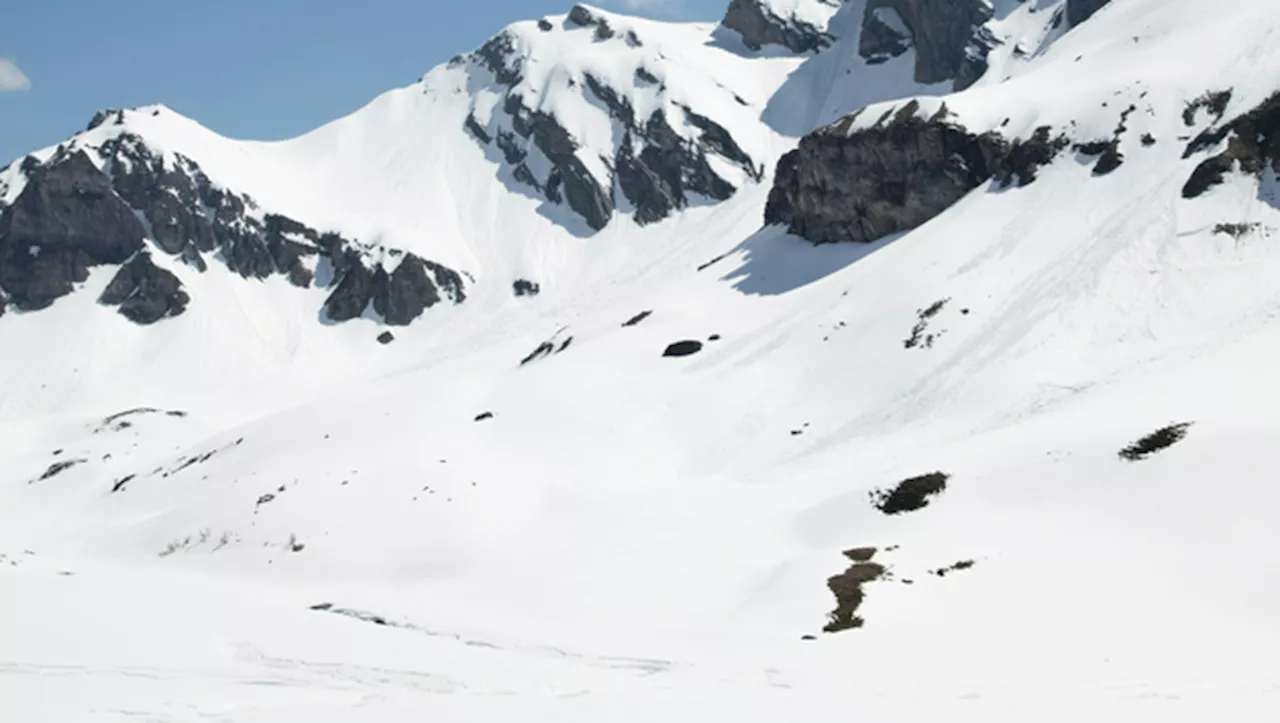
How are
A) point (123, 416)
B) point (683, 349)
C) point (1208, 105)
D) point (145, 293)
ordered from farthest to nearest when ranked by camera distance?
point (145, 293) < point (123, 416) < point (683, 349) < point (1208, 105)

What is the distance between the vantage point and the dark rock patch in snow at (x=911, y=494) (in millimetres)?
34188

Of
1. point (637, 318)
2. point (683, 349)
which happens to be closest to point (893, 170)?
point (637, 318)

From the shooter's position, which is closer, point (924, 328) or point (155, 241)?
point (924, 328)

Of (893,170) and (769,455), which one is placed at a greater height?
(893,170)

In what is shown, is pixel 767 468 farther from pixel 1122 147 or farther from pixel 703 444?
pixel 1122 147

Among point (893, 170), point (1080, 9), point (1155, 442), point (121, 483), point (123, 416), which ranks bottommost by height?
point (1155, 442)

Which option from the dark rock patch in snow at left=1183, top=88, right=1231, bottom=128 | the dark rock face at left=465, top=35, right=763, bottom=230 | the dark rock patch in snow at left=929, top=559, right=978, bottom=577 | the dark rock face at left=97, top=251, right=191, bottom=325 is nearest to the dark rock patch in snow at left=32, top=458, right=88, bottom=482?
the dark rock face at left=97, top=251, right=191, bottom=325

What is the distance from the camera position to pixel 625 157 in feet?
545

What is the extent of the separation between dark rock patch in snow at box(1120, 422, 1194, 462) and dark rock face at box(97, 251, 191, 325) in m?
138

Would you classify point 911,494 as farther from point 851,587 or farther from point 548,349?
point 548,349

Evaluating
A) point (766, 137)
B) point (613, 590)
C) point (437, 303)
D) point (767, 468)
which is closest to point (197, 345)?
point (437, 303)

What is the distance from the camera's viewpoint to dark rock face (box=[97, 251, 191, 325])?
459 feet

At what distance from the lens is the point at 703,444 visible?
5203cm

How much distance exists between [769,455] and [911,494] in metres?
14.0
